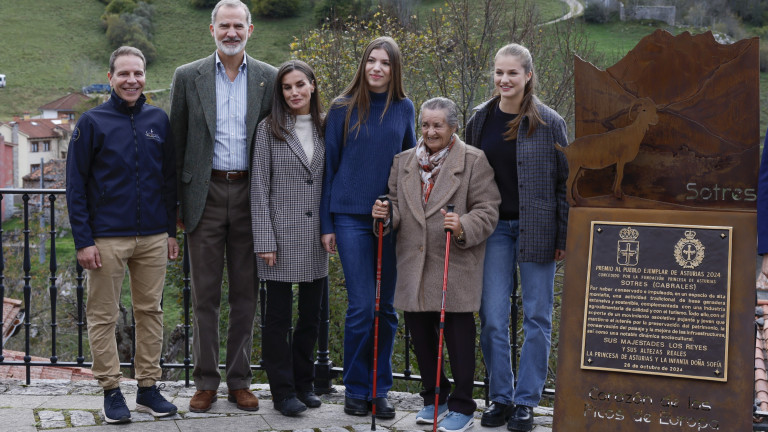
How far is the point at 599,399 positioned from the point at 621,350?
24 centimetres

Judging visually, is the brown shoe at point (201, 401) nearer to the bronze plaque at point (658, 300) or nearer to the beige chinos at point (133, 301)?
the beige chinos at point (133, 301)

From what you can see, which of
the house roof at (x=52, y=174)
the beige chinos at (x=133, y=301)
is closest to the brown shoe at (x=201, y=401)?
the beige chinos at (x=133, y=301)

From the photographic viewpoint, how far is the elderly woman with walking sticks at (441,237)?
4.09m

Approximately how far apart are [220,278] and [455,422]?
1.52 meters

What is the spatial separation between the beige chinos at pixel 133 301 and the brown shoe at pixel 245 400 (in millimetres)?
459

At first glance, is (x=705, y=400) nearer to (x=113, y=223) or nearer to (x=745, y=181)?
(x=745, y=181)

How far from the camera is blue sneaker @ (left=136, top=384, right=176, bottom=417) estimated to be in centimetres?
442

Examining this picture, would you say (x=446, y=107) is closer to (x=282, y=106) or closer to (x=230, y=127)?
(x=282, y=106)

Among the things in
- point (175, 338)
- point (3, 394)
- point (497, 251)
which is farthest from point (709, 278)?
point (175, 338)

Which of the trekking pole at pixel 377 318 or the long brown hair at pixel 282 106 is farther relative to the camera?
the long brown hair at pixel 282 106

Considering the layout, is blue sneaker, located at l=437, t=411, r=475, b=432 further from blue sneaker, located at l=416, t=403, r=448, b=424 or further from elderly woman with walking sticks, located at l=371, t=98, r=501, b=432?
blue sneaker, located at l=416, t=403, r=448, b=424

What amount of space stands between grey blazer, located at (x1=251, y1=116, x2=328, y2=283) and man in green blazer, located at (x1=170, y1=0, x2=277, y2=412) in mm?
132

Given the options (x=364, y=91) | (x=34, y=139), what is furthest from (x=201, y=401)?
(x=34, y=139)

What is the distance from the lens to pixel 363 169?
427 cm
